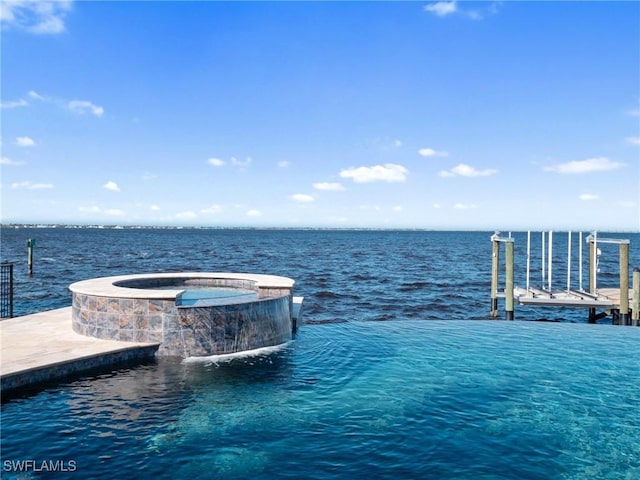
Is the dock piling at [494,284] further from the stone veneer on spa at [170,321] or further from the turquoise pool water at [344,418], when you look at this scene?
the stone veneer on spa at [170,321]

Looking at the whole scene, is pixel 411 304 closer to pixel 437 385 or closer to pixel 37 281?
pixel 437 385

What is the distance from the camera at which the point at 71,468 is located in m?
7.73

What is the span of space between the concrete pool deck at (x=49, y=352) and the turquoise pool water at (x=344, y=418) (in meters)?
0.48

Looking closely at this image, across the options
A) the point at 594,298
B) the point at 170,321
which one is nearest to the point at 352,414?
the point at 170,321

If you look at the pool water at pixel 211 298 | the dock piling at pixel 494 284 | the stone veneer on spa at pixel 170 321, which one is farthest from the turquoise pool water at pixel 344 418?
the dock piling at pixel 494 284

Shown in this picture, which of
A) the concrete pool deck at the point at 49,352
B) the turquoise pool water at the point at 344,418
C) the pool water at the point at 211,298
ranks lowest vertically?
the turquoise pool water at the point at 344,418

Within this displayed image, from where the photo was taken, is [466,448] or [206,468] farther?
[466,448]

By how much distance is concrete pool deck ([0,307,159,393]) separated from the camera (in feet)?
34.9

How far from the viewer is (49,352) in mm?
11844

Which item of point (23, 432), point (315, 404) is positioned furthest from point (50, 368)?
point (315, 404)

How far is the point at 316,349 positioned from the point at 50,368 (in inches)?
296

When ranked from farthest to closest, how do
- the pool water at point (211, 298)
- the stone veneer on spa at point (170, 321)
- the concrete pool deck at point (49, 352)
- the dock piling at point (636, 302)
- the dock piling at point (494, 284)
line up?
the dock piling at point (494, 284) → the dock piling at point (636, 302) → the pool water at point (211, 298) → the stone veneer on spa at point (170, 321) → the concrete pool deck at point (49, 352)

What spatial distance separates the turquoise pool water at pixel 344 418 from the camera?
808 cm

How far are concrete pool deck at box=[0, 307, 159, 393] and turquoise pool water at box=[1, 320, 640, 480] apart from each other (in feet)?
1.58
